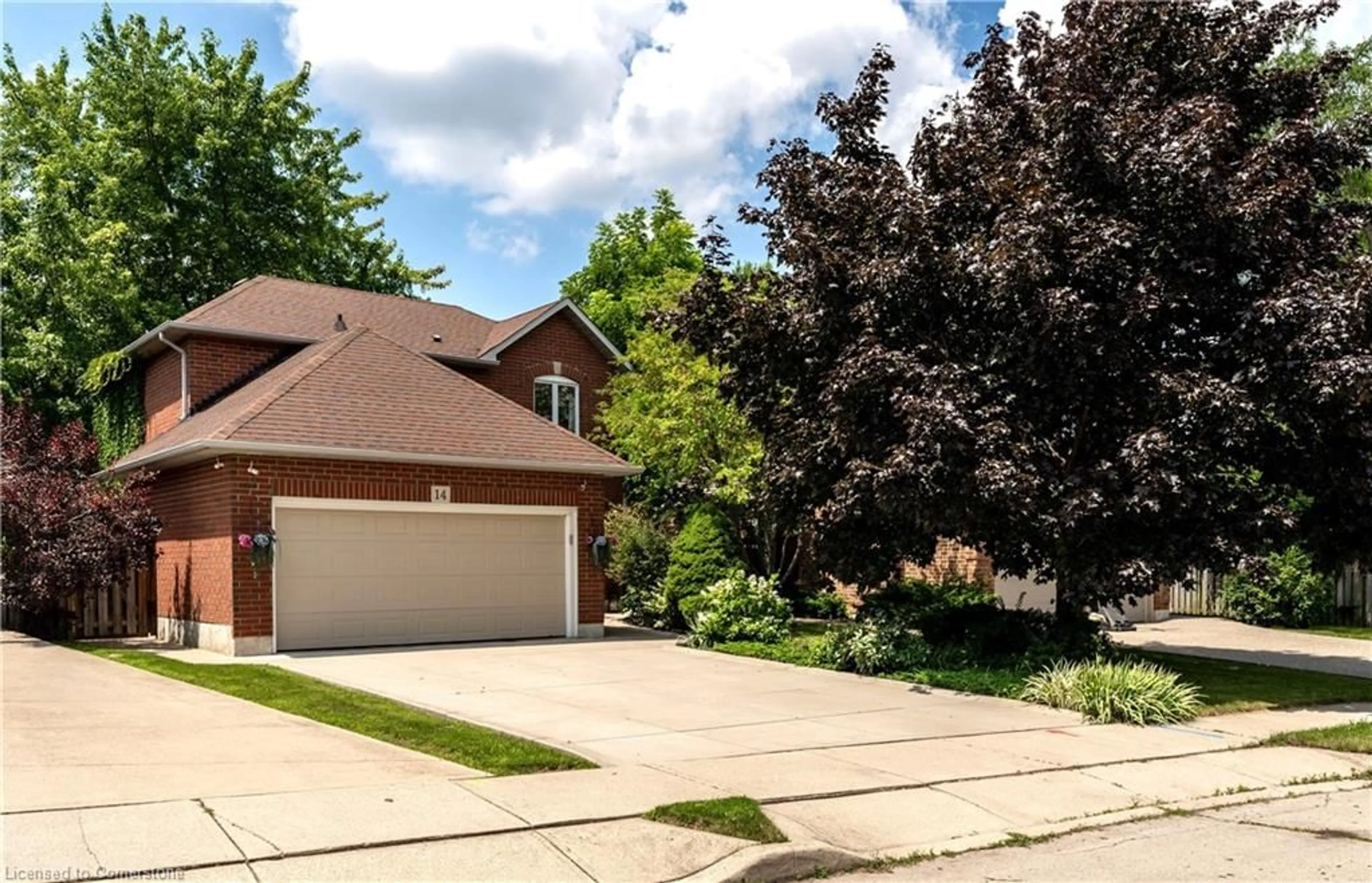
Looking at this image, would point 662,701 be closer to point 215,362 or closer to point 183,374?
point 215,362

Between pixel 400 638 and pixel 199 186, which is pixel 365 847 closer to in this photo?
pixel 400 638

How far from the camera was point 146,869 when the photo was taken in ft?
16.4

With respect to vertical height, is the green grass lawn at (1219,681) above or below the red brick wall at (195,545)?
below

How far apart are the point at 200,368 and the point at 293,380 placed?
4240 mm

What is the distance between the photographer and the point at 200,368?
1986cm

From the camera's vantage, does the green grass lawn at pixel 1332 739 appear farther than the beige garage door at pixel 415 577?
No

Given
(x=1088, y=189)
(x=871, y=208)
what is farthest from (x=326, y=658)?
(x=1088, y=189)

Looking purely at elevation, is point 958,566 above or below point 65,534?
below

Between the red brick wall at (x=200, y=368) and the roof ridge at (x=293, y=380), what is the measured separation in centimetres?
89

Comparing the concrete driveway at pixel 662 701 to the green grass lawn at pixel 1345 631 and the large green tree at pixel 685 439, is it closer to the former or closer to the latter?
the large green tree at pixel 685 439

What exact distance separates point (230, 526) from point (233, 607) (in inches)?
42.4

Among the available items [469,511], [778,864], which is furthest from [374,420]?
[778,864]

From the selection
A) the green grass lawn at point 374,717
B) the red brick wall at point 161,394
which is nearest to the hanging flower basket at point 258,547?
the green grass lawn at point 374,717

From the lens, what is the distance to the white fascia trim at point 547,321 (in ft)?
79.8
